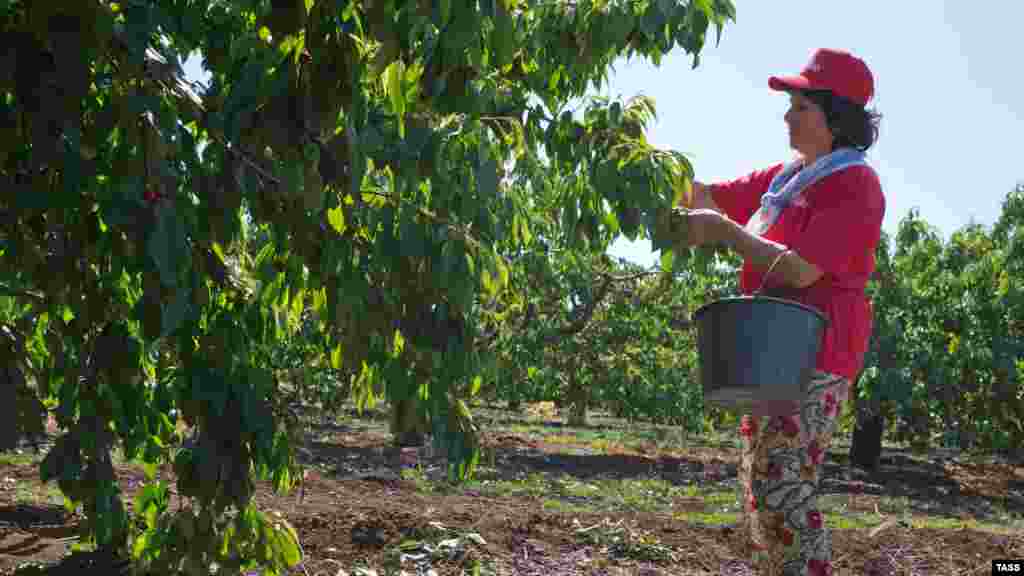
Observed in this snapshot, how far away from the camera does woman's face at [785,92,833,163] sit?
318 cm

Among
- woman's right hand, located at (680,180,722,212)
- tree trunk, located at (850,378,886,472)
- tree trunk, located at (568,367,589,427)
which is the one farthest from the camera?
tree trunk, located at (568,367,589,427)

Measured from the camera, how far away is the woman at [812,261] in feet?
9.66

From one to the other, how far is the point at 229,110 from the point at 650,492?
841cm

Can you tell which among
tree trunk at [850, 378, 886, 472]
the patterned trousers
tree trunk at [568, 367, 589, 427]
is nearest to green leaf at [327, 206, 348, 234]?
the patterned trousers

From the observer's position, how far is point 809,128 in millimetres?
3189

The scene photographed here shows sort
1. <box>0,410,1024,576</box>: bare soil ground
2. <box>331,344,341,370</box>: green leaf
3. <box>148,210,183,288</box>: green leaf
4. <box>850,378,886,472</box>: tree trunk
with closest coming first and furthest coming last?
<box>148,210,183,288</box>: green leaf < <box>331,344,341,370</box>: green leaf < <box>0,410,1024,576</box>: bare soil ground < <box>850,378,886,472</box>: tree trunk

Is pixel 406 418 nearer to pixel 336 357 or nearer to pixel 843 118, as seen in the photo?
pixel 336 357

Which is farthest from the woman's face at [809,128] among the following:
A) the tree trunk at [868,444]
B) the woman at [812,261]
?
the tree trunk at [868,444]

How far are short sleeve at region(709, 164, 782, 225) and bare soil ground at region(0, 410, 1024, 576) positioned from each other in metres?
1.19

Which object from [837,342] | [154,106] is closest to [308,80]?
[154,106]

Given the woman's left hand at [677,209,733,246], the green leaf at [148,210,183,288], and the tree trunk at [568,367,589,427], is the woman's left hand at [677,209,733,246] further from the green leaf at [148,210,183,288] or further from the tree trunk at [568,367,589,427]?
the tree trunk at [568,367,589,427]

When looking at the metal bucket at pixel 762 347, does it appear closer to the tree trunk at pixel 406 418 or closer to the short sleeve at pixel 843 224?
the short sleeve at pixel 843 224

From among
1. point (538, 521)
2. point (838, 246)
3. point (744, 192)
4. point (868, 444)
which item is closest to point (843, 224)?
point (838, 246)

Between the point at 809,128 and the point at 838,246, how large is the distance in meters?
0.43
